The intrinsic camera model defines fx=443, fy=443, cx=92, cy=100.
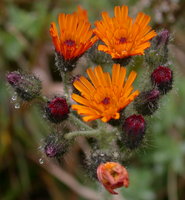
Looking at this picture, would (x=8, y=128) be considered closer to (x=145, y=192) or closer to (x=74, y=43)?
(x=145, y=192)

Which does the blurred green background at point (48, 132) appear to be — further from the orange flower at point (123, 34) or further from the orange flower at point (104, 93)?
the orange flower at point (104, 93)

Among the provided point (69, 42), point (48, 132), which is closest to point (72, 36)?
point (69, 42)

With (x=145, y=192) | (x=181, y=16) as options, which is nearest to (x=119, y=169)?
(x=145, y=192)

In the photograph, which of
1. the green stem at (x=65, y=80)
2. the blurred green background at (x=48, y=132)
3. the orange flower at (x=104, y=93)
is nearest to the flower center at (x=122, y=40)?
the orange flower at (x=104, y=93)

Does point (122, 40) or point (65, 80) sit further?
point (65, 80)

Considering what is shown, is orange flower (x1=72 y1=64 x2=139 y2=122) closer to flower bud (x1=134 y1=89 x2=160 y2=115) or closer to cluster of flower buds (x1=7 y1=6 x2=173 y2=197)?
cluster of flower buds (x1=7 y1=6 x2=173 y2=197)

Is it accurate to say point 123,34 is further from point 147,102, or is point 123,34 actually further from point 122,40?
point 147,102
